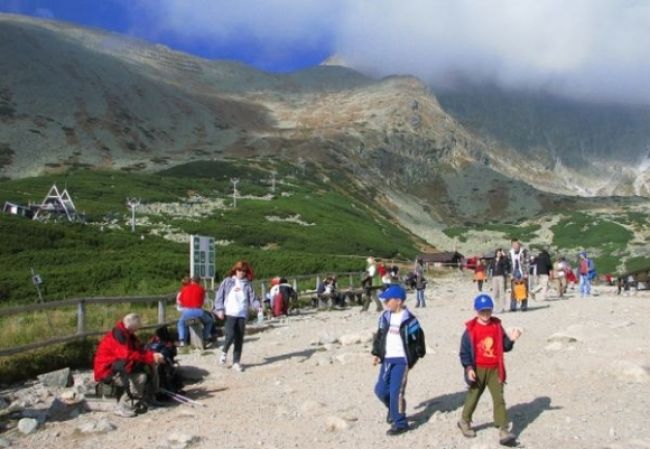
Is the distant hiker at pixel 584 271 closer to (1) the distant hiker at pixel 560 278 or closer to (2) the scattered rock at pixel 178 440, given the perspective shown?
(1) the distant hiker at pixel 560 278

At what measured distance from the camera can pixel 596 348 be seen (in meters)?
12.7

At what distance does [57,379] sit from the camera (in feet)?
38.2

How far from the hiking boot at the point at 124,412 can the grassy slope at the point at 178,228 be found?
2247 cm

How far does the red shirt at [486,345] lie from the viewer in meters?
8.02

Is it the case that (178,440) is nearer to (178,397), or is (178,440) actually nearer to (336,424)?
(336,424)

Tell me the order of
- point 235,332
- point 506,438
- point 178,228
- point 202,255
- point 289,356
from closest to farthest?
1. point 506,438
2. point 235,332
3. point 289,356
4. point 202,255
5. point 178,228

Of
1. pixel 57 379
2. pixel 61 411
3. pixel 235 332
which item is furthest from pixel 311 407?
pixel 57 379

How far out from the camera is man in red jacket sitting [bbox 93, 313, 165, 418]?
9992mm

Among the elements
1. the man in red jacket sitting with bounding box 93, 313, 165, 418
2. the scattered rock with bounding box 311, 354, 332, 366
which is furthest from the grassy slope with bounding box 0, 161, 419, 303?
the man in red jacket sitting with bounding box 93, 313, 165, 418

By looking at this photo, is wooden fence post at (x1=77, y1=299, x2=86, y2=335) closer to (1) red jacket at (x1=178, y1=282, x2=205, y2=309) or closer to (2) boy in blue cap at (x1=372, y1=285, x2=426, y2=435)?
(1) red jacket at (x1=178, y1=282, x2=205, y2=309)

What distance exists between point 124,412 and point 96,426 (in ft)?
2.21

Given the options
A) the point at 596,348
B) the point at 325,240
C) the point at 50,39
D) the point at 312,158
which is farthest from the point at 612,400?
the point at 50,39

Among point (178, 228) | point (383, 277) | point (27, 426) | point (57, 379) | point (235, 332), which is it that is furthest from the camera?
point (178, 228)

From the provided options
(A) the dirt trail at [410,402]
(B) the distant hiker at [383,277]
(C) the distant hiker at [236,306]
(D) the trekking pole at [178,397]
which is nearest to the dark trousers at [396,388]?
(A) the dirt trail at [410,402]
